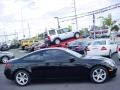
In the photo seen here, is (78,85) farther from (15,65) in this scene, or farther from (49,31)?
(49,31)

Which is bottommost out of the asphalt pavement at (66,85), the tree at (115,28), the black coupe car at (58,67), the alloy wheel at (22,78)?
the asphalt pavement at (66,85)

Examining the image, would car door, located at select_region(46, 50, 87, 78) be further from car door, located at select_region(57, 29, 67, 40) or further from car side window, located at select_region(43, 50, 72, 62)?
car door, located at select_region(57, 29, 67, 40)

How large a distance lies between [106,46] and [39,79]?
10.2m

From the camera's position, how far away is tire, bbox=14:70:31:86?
36.3 feet

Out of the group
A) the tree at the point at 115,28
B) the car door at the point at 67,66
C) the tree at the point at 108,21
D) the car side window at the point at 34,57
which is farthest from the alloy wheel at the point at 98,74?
the tree at the point at 115,28

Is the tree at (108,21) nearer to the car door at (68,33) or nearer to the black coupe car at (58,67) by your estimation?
the car door at (68,33)

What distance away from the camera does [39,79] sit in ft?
36.4

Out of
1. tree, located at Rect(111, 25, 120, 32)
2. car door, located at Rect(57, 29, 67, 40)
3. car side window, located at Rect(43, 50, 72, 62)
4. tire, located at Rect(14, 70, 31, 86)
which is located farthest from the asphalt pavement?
tree, located at Rect(111, 25, 120, 32)

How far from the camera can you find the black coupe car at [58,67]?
10.4 metres

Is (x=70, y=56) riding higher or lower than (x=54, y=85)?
higher

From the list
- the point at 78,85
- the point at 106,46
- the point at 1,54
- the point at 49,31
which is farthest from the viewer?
the point at 49,31

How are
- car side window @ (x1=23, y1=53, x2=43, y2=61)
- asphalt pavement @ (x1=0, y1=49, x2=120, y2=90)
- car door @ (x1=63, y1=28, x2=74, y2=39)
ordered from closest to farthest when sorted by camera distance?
asphalt pavement @ (x1=0, y1=49, x2=120, y2=90)
car side window @ (x1=23, y1=53, x2=43, y2=61)
car door @ (x1=63, y1=28, x2=74, y2=39)

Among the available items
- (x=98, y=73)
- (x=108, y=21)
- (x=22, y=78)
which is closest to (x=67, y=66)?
(x=98, y=73)

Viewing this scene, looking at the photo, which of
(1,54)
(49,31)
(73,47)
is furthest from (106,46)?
(49,31)
